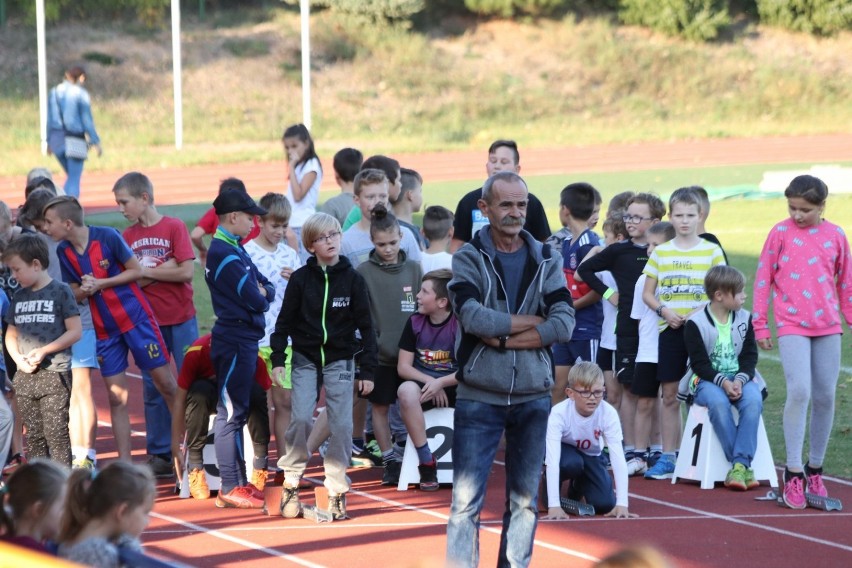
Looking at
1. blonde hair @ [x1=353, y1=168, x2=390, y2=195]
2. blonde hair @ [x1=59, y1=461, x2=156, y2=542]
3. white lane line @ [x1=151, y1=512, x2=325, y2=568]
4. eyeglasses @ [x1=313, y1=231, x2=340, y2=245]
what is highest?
blonde hair @ [x1=353, y1=168, x2=390, y2=195]

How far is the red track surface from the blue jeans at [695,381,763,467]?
18163 mm

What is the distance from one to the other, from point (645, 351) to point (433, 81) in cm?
4139

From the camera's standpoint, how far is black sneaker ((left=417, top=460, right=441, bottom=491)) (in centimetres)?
820

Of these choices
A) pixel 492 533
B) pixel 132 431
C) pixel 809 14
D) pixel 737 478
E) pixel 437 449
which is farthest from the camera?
pixel 809 14

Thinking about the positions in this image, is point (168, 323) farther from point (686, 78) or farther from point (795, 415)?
point (686, 78)

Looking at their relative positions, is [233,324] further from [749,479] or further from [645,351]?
[749,479]

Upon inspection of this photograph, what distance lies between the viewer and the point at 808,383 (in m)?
7.55

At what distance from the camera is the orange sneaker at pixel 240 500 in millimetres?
7637

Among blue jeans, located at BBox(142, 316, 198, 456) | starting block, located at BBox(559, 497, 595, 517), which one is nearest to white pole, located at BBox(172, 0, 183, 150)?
blue jeans, located at BBox(142, 316, 198, 456)

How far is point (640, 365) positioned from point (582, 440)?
112 cm

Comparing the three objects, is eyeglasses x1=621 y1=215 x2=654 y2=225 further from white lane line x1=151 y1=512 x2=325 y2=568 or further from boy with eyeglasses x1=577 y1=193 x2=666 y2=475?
white lane line x1=151 y1=512 x2=325 y2=568

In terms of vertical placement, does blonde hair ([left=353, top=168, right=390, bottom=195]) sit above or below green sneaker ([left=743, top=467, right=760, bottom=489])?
above

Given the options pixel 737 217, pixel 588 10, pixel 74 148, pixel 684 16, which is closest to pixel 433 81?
pixel 588 10

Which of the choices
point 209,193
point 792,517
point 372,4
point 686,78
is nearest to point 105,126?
point 209,193
